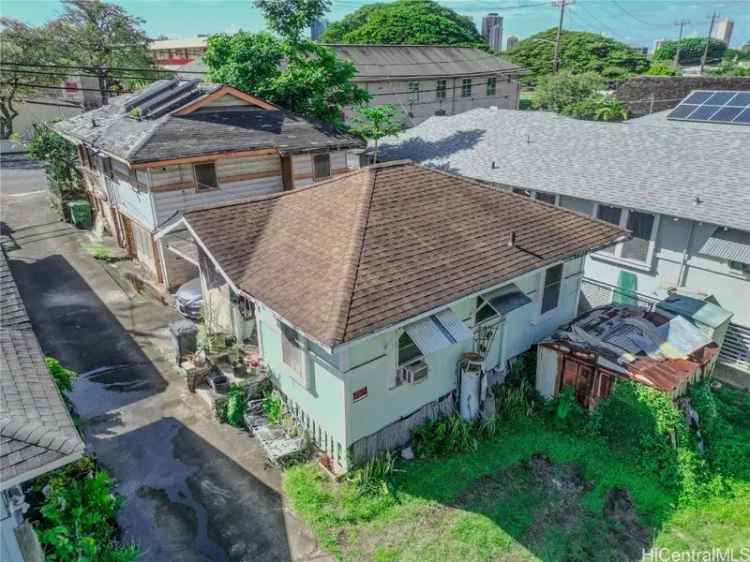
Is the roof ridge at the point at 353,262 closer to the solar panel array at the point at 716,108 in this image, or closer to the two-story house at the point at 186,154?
the two-story house at the point at 186,154

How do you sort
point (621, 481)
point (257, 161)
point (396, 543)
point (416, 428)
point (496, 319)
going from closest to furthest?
point (396, 543) → point (621, 481) → point (416, 428) → point (496, 319) → point (257, 161)

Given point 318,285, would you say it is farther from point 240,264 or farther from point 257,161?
point 257,161

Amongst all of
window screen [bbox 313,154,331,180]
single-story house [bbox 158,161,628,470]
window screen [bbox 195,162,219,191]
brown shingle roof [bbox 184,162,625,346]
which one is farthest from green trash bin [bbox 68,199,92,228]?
brown shingle roof [bbox 184,162,625,346]

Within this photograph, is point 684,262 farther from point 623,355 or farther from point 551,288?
point 623,355

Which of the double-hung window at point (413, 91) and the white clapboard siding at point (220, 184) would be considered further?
the double-hung window at point (413, 91)

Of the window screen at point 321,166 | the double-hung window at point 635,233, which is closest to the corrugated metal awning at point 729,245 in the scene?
the double-hung window at point 635,233

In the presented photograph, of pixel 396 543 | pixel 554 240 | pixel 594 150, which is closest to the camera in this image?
pixel 396 543

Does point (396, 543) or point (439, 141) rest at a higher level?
point (439, 141)

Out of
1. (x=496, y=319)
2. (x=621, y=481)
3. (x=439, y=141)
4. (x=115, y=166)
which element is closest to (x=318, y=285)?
(x=496, y=319)
